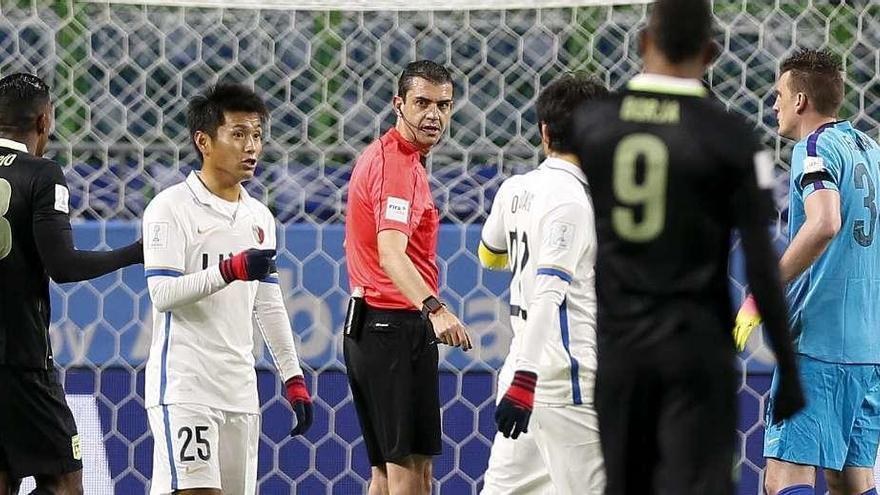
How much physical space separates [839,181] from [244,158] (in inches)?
67.1

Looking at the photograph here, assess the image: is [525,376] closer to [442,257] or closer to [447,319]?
[447,319]

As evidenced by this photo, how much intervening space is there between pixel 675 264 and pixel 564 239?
2.59ft

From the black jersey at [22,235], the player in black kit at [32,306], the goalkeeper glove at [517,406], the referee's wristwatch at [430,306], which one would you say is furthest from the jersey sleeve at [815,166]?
the black jersey at [22,235]

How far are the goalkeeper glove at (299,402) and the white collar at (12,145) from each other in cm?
102

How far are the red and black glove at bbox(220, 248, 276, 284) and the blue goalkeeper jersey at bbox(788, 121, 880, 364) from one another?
1537mm

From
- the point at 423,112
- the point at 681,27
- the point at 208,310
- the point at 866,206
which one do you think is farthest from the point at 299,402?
the point at 681,27

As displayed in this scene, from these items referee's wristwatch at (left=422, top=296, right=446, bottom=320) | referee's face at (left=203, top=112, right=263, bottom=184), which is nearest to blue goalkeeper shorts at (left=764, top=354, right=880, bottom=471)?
referee's wristwatch at (left=422, top=296, right=446, bottom=320)

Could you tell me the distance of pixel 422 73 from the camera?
5.39 m

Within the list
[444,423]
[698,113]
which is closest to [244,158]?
[444,423]

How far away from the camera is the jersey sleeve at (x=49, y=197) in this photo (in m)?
4.61

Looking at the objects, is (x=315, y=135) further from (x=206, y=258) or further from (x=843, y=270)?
(x=843, y=270)

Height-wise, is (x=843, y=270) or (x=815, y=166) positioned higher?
(x=815, y=166)

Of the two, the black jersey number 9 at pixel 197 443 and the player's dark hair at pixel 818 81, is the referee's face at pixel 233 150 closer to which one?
the black jersey number 9 at pixel 197 443

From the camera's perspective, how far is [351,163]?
5789mm
